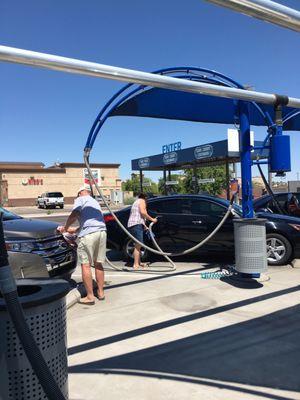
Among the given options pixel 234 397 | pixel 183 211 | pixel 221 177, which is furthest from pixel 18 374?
pixel 221 177

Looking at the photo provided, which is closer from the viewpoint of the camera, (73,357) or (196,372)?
(196,372)

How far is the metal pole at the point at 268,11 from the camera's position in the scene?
243 centimetres

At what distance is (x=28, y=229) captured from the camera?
20.8 ft

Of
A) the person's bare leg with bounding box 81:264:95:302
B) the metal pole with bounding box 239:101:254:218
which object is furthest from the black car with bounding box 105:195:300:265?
the person's bare leg with bounding box 81:264:95:302

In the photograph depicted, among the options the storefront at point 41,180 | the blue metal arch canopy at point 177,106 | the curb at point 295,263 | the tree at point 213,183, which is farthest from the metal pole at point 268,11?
the storefront at point 41,180

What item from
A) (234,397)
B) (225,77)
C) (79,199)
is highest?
(225,77)

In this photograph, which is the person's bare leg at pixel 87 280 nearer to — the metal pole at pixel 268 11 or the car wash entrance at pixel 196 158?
the metal pole at pixel 268 11

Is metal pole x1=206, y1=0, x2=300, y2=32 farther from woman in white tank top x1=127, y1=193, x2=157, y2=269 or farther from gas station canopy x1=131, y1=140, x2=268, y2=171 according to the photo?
gas station canopy x1=131, y1=140, x2=268, y2=171

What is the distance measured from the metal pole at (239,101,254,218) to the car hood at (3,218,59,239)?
10.4ft

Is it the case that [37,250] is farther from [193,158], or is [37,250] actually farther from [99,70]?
[193,158]

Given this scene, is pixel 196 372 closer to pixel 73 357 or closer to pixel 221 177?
pixel 73 357

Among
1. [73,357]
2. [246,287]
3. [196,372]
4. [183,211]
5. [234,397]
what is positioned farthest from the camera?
[183,211]

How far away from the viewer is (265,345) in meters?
4.51

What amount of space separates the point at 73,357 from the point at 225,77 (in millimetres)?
5031
